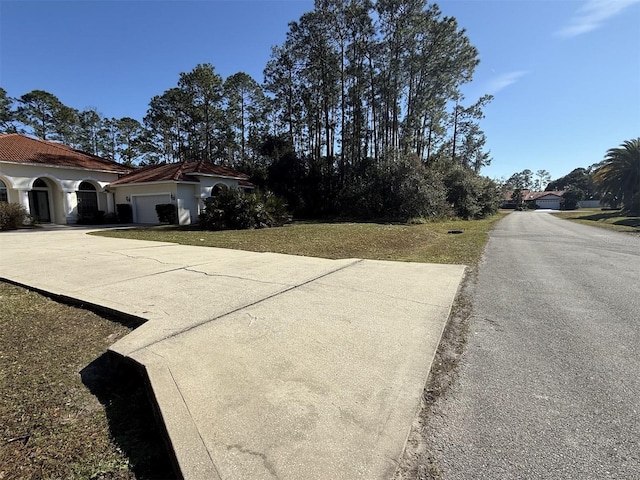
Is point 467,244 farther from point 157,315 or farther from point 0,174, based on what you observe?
point 0,174

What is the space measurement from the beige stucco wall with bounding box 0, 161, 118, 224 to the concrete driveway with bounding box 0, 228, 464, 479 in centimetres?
1776

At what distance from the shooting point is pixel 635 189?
1359 inches

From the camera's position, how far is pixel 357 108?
31.0 m

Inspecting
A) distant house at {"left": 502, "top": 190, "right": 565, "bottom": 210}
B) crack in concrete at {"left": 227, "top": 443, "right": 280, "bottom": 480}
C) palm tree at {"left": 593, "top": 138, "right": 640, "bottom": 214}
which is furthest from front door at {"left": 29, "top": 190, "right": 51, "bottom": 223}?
distant house at {"left": 502, "top": 190, "right": 565, "bottom": 210}

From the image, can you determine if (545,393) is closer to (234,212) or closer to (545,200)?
(234,212)

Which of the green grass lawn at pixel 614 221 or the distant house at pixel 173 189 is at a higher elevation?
the distant house at pixel 173 189

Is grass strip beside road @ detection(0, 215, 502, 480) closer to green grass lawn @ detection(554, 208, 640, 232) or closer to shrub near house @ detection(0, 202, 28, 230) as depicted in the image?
shrub near house @ detection(0, 202, 28, 230)

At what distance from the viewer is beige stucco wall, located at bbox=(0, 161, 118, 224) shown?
19.9 meters

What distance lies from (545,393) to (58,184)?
90.2ft

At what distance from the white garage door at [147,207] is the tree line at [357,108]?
33.6ft

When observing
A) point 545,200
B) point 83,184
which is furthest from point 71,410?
point 545,200

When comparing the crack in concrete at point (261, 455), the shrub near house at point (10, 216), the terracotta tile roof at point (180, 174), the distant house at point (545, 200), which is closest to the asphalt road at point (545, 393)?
the crack in concrete at point (261, 455)

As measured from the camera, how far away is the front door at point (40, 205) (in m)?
22.3

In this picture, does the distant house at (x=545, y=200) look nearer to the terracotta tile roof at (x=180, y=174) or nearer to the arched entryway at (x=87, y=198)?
the terracotta tile roof at (x=180, y=174)
